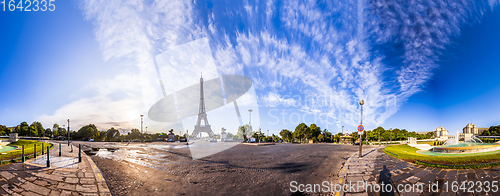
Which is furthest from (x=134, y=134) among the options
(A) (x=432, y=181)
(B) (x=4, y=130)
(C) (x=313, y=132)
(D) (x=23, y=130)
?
(A) (x=432, y=181)

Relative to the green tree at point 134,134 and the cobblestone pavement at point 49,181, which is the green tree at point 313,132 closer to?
the green tree at point 134,134

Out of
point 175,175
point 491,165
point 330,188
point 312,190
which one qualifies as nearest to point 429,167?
point 491,165

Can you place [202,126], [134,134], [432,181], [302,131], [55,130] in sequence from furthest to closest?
[55,130] < [134,134] < [302,131] < [202,126] < [432,181]

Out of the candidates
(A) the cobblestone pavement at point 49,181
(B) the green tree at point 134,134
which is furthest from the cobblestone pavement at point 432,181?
(B) the green tree at point 134,134

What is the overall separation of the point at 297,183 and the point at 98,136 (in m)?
95.1

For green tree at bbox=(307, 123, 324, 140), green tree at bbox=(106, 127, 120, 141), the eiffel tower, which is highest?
the eiffel tower

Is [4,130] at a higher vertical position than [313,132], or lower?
higher

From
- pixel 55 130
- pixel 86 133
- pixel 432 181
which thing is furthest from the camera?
pixel 55 130

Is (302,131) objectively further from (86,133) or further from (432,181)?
(86,133)

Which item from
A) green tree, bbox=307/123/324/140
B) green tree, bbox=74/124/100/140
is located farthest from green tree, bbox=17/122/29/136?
green tree, bbox=307/123/324/140

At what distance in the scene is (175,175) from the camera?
8.65 m

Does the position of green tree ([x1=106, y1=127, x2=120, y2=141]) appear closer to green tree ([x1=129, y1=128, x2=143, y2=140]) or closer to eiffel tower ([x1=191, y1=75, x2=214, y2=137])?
green tree ([x1=129, y1=128, x2=143, y2=140])

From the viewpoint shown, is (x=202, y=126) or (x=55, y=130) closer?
(x=202, y=126)

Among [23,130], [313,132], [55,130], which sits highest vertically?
[23,130]
